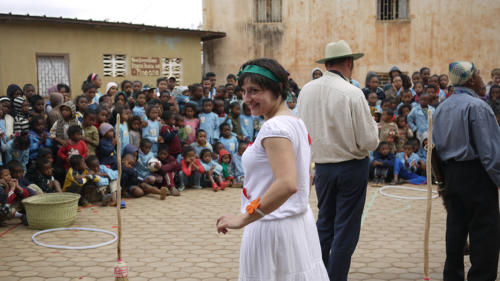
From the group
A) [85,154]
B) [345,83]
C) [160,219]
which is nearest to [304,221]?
[345,83]

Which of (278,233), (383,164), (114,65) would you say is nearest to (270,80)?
(278,233)

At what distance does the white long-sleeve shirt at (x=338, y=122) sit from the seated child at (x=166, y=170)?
16.4ft

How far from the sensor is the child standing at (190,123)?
948 cm

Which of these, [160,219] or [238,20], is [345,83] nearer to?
[160,219]

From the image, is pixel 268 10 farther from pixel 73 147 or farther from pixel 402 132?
pixel 73 147

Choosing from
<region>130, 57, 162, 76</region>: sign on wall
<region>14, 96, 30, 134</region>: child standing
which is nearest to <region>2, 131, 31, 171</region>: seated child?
<region>14, 96, 30, 134</region>: child standing

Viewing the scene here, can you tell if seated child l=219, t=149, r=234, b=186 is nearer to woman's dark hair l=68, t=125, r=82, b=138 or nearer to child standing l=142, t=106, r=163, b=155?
child standing l=142, t=106, r=163, b=155

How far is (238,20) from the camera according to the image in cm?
1966

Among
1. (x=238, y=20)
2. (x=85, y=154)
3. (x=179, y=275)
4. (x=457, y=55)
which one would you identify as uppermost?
(x=238, y=20)

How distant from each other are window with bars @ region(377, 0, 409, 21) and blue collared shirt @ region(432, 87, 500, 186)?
1512cm

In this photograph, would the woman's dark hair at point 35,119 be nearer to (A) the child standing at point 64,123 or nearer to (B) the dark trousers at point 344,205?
(A) the child standing at point 64,123

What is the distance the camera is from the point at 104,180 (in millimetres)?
7777

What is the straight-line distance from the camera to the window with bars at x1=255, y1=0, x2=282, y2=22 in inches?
762

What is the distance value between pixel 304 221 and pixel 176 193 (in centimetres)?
617
